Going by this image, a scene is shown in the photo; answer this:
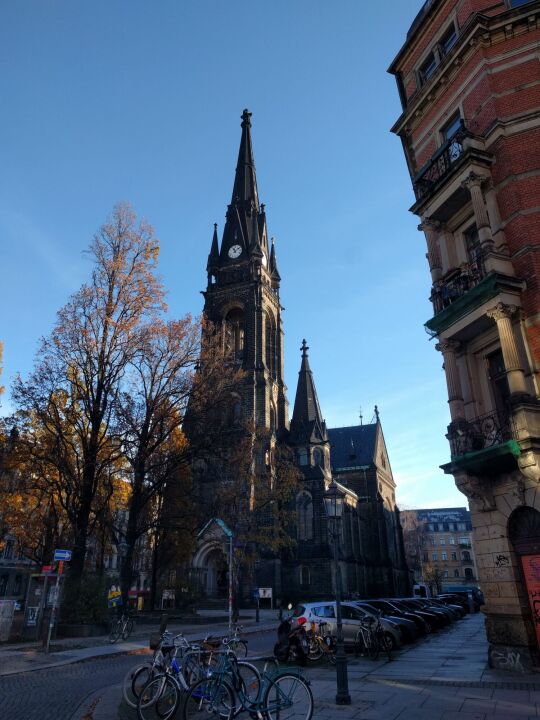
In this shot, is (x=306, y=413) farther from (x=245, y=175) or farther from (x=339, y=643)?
(x=339, y=643)

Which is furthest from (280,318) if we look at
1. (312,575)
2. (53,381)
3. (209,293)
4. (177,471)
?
(53,381)

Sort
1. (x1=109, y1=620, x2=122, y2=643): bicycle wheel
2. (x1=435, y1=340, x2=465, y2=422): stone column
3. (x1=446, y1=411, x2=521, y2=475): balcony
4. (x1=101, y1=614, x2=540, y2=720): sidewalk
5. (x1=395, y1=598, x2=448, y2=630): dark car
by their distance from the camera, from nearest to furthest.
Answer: (x1=101, y1=614, x2=540, y2=720): sidewalk, (x1=446, y1=411, x2=521, y2=475): balcony, (x1=435, y1=340, x2=465, y2=422): stone column, (x1=109, y1=620, x2=122, y2=643): bicycle wheel, (x1=395, y1=598, x2=448, y2=630): dark car

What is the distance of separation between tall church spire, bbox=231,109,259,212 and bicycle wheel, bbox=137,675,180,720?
5998 cm

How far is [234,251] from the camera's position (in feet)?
194

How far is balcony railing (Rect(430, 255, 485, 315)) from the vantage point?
12586 mm

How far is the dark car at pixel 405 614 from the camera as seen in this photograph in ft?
68.7

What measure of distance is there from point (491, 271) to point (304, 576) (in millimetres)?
38695

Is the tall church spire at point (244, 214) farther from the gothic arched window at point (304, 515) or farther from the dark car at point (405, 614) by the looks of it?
the dark car at point (405, 614)

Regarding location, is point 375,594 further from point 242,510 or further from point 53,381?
point 53,381

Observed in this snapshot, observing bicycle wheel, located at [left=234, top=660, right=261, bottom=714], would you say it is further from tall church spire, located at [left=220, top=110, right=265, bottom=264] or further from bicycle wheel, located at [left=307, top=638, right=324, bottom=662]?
tall church spire, located at [left=220, top=110, right=265, bottom=264]

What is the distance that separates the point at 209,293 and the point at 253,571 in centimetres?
2902

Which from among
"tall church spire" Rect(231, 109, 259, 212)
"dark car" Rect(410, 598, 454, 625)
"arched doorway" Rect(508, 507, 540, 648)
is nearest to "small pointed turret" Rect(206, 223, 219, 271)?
"tall church spire" Rect(231, 109, 259, 212)

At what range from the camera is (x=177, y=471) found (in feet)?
96.4

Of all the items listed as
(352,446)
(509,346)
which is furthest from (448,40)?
(352,446)
